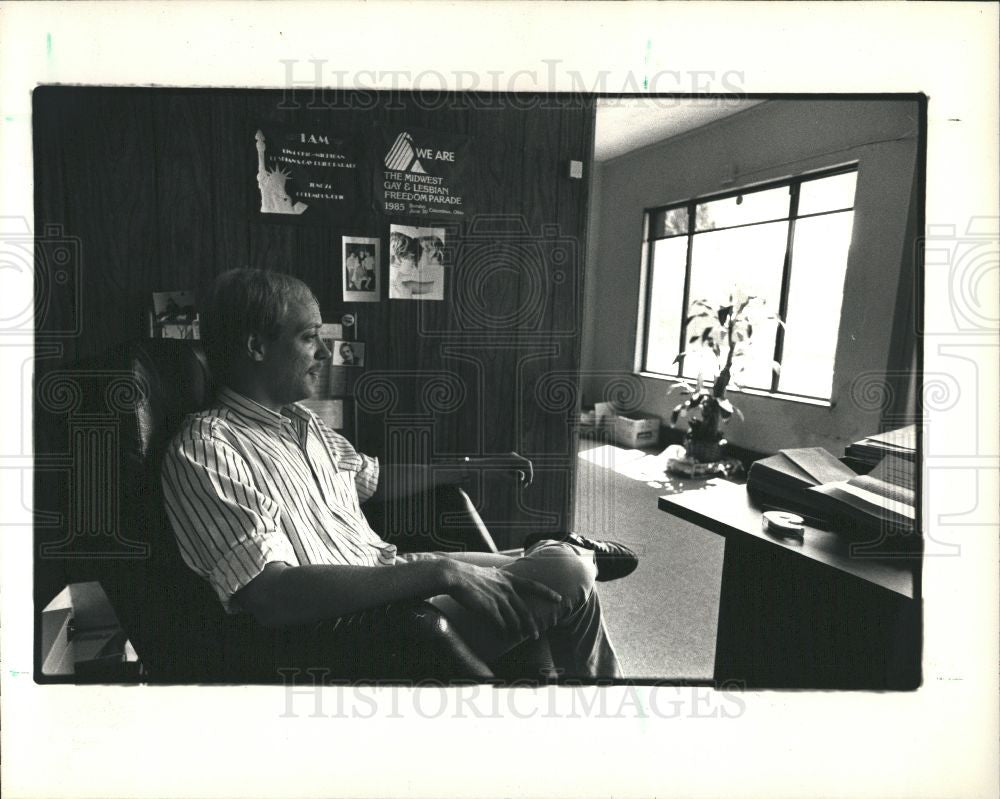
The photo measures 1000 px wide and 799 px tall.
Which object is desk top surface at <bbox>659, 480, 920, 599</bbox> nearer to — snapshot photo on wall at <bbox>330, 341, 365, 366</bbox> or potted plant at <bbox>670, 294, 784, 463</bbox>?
potted plant at <bbox>670, 294, 784, 463</bbox>

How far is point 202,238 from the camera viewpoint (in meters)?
1.07

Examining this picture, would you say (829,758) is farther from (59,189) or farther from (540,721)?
(59,189)

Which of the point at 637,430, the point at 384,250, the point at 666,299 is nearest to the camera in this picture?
the point at 384,250

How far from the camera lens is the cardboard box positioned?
115 cm

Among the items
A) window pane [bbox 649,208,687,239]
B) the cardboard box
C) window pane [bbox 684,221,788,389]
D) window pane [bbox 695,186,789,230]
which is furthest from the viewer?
window pane [bbox 695,186,789,230]

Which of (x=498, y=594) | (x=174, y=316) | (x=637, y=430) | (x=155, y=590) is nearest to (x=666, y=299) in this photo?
(x=637, y=430)

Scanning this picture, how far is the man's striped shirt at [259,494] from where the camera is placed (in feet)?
2.38

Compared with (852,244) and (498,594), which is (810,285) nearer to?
→ (852,244)

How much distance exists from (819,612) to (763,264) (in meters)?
1.55

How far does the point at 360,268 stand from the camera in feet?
3.69

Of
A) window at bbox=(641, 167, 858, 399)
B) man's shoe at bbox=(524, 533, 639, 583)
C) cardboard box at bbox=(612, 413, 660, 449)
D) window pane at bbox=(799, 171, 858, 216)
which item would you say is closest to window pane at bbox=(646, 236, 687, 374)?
window at bbox=(641, 167, 858, 399)

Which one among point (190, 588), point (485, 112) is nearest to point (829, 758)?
point (190, 588)

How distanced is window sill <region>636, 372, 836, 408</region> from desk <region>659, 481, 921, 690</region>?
447 mm

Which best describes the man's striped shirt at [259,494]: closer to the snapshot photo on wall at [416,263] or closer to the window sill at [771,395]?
the snapshot photo on wall at [416,263]
